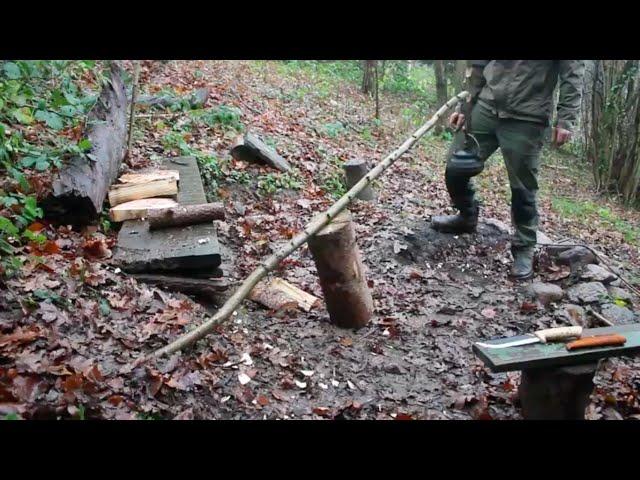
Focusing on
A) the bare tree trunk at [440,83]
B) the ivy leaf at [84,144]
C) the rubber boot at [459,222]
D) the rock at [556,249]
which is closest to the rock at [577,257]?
the rock at [556,249]

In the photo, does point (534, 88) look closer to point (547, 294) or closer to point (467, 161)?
point (467, 161)

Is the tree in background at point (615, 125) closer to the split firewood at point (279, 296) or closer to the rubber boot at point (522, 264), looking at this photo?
the rubber boot at point (522, 264)

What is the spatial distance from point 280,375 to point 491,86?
3541 millimetres

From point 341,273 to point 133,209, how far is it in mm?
1983

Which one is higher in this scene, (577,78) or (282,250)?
(577,78)

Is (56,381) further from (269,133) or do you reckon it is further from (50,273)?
(269,133)

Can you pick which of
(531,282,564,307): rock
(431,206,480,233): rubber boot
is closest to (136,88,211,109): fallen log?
(431,206,480,233): rubber boot

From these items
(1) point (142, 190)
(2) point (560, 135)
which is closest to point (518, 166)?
(2) point (560, 135)

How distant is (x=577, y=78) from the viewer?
457cm

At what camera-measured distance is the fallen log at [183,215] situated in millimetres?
4262

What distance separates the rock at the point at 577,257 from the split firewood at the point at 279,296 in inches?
117
